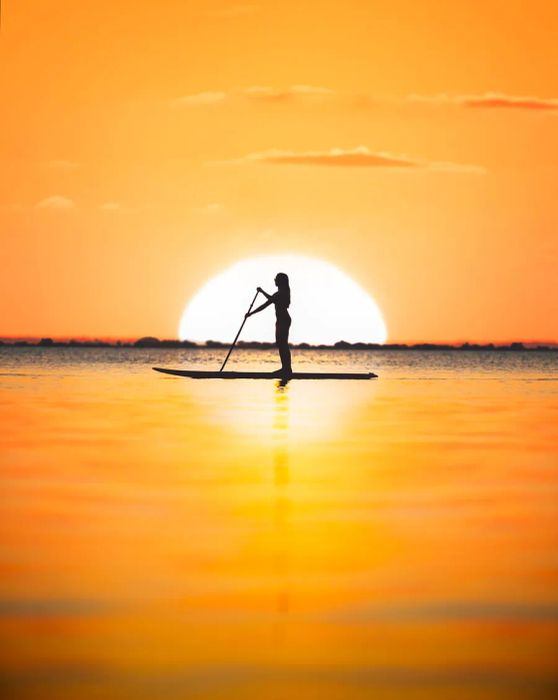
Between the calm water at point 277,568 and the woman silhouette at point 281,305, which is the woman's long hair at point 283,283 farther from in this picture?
the calm water at point 277,568

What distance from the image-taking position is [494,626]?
644cm

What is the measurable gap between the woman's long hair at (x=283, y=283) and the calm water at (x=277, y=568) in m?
13.2

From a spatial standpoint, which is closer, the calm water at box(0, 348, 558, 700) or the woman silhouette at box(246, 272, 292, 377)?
the calm water at box(0, 348, 558, 700)

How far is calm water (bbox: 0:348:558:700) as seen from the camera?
560cm

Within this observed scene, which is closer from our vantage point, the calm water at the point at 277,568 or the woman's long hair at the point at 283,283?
the calm water at the point at 277,568

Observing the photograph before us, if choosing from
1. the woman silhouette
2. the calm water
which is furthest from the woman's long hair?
the calm water

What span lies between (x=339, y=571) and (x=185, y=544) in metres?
1.44

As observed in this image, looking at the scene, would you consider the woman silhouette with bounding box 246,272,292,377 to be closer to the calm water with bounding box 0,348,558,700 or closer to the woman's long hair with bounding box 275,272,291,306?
the woman's long hair with bounding box 275,272,291,306

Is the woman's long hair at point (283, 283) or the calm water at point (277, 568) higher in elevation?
the woman's long hair at point (283, 283)

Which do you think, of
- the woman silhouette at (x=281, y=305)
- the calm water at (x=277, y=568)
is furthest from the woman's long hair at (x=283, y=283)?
the calm water at (x=277, y=568)

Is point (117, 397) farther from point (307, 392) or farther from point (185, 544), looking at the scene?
point (185, 544)

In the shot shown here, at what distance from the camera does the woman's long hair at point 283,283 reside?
30.3 meters

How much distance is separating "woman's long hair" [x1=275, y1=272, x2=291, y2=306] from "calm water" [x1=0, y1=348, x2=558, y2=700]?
519 inches

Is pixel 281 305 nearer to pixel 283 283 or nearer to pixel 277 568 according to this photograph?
pixel 283 283
